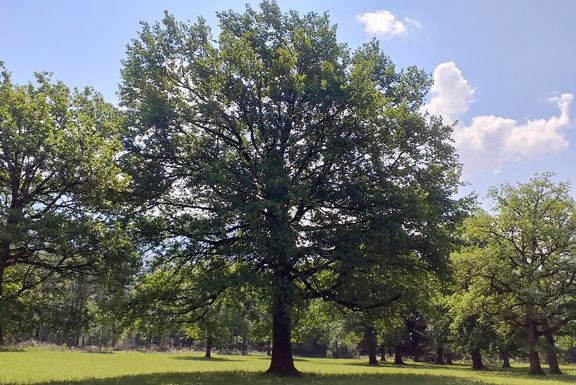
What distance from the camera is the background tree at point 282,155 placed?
68.2ft

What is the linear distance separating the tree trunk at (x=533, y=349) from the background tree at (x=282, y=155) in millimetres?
19868

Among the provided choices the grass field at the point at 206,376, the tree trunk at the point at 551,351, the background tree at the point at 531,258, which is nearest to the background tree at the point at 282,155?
the grass field at the point at 206,376

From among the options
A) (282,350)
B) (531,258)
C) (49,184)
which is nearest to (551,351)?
(531,258)

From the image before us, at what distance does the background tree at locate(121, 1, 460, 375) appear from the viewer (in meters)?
20.8

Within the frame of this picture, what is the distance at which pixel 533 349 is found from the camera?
3644cm

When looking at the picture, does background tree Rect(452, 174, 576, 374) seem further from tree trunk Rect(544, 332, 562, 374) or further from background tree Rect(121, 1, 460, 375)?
background tree Rect(121, 1, 460, 375)

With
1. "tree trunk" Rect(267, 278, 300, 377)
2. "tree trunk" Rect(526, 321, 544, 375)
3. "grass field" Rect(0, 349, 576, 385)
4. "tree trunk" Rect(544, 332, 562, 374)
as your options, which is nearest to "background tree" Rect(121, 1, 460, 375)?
"tree trunk" Rect(267, 278, 300, 377)

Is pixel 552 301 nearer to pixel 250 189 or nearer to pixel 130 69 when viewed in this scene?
pixel 250 189

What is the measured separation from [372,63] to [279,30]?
5392 millimetres

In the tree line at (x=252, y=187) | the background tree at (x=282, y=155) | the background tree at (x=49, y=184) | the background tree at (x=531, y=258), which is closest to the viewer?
the background tree at (x=49, y=184)

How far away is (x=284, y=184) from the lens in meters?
19.9

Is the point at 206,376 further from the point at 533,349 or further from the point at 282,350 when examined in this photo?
the point at 533,349

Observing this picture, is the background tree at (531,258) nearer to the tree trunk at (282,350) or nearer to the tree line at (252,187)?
the tree line at (252,187)

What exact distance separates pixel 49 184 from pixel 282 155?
10938mm
